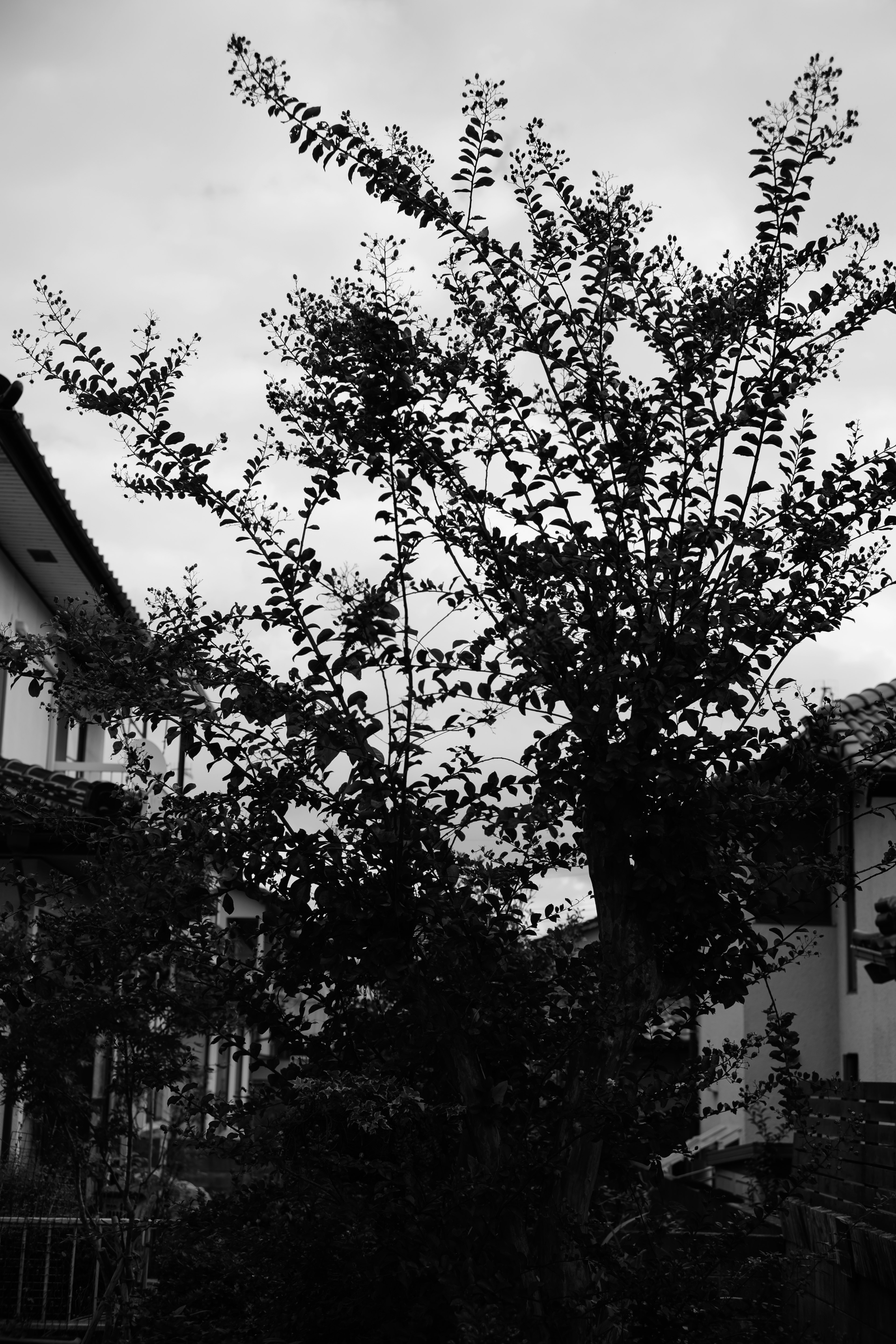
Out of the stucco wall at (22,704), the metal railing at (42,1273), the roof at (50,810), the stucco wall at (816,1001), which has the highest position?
the stucco wall at (22,704)

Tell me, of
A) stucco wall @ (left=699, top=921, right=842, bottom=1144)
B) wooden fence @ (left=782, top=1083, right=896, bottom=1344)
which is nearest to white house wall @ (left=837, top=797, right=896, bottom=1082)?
stucco wall @ (left=699, top=921, right=842, bottom=1144)

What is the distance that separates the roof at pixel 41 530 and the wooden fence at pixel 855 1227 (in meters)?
8.23

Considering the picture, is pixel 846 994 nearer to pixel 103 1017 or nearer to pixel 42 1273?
pixel 42 1273

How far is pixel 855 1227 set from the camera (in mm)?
7324

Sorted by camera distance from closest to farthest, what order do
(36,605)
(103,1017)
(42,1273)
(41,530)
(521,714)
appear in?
(521,714)
(103,1017)
(42,1273)
(41,530)
(36,605)

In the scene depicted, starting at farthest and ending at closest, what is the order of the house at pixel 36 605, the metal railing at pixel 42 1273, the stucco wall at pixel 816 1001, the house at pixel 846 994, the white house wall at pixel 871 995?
the stucco wall at pixel 816 1001, the white house wall at pixel 871 995, the house at pixel 846 994, the house at pixel 36 605, the metal railing at pixel 42 1273

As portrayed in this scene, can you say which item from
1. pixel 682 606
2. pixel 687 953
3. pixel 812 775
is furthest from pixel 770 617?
pixel 687 953

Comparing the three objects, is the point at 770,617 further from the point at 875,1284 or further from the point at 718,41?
the point at 875,1284

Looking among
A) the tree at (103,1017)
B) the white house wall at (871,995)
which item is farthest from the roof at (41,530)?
the white house wall at (871,995)

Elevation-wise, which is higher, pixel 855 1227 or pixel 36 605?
pixel 36 605

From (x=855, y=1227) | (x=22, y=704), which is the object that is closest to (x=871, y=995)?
(x=855, y=1227)

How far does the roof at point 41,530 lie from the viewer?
1350cm

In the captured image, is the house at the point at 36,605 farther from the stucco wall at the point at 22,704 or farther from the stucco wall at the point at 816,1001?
the stucco wall at the point at 816,1001

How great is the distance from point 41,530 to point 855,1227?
11.8 metres
